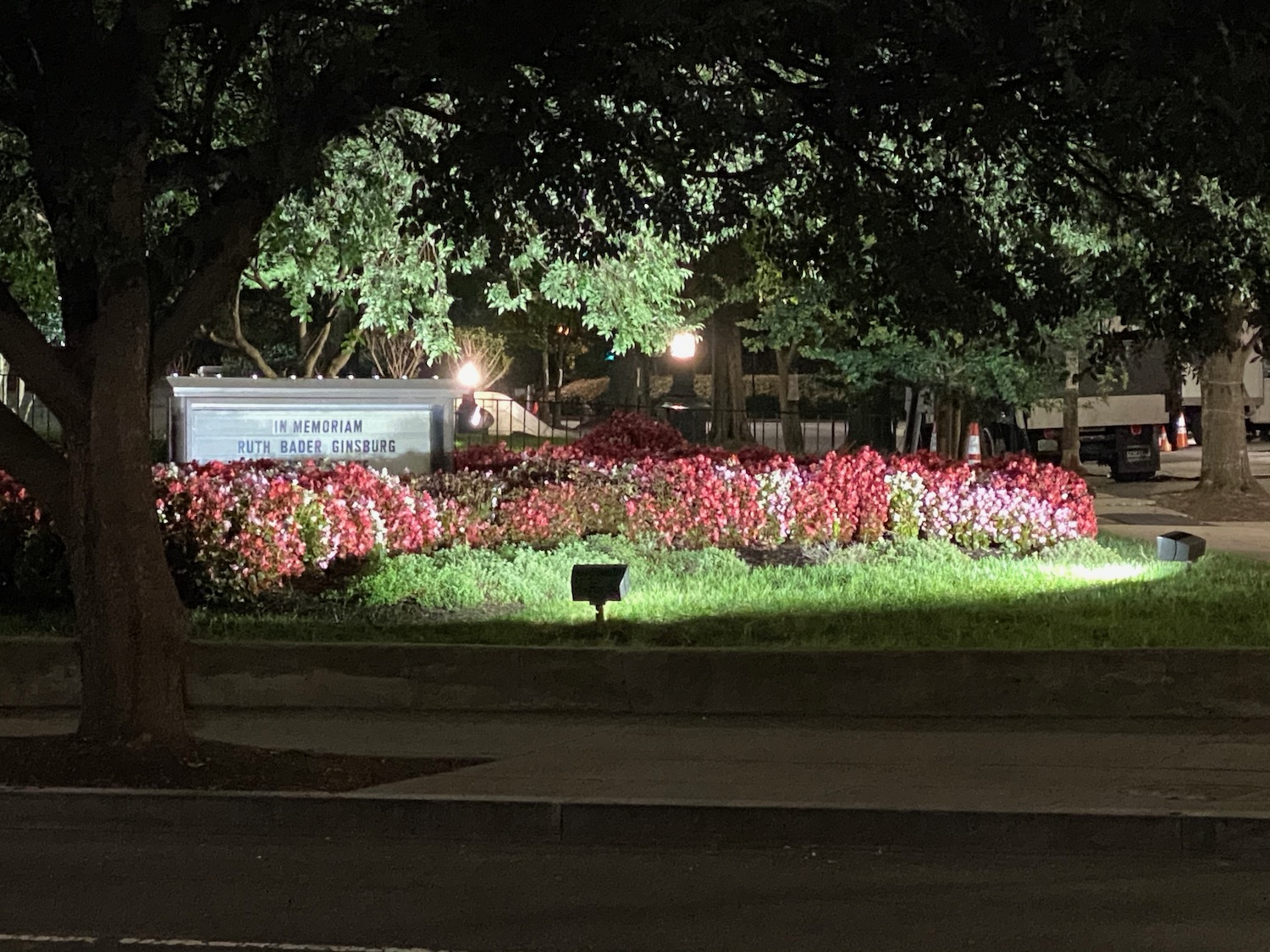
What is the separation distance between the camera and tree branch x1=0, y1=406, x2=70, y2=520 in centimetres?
838

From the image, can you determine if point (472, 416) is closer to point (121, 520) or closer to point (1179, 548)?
point (1179, 548)

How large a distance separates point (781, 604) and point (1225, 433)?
14.8 metres

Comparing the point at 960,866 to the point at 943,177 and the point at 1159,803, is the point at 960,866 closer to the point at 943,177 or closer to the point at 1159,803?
the point at 1159,803

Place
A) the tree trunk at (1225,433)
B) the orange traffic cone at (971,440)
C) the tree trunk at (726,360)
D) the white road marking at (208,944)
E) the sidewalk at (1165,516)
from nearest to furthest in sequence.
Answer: the white road marking at (208,944), the sidewalk at (1165,516), the orange traffic cone at (971,440), the tree trunk at (1225,433), the tree trunk at (726,360)

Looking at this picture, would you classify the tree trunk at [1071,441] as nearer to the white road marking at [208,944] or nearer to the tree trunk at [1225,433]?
the tree trunk at [1225,433]

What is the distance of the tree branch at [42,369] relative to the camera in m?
8.13

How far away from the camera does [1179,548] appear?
1392cm

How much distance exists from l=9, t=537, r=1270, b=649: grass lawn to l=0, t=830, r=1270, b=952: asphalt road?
3101 mm

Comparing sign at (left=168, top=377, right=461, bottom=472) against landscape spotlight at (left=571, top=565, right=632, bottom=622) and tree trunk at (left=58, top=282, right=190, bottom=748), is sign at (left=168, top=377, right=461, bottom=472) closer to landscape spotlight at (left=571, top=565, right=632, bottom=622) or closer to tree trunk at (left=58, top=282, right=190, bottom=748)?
landscape spotlight at (left=571, top=565, right=632, bottom=622)

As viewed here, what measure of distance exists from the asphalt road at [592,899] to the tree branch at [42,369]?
7.21 feet

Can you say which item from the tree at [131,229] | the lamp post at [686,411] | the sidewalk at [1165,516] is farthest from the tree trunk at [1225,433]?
the tree at [131,229]

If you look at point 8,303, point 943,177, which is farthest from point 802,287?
point 8,303

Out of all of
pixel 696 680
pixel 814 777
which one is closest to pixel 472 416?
pixel 696 680

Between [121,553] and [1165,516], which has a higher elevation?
[121,553]
